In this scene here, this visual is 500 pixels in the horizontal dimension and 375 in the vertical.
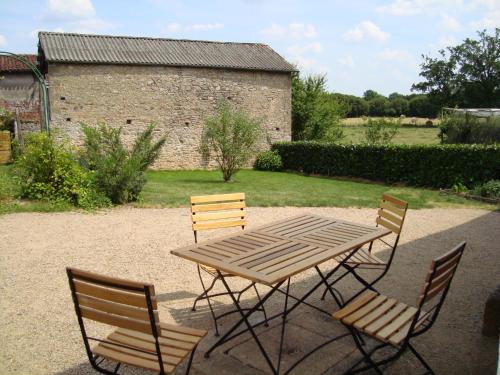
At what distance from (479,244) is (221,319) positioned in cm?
481

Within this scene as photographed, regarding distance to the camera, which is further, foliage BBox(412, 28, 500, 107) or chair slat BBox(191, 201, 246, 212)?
foliage BBox(412, 28, 500, 107)

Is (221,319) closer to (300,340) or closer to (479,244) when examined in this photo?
(300,340)

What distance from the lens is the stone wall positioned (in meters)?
16.7

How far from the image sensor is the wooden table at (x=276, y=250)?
3137 millimetres

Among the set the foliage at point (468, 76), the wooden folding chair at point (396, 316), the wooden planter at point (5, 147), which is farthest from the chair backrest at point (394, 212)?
the foliage at point (468, 76)

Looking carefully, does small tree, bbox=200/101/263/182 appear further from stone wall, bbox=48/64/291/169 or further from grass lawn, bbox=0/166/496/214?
stone wall, bbox=48/64/291/169

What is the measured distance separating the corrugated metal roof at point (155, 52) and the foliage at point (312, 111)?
2432 mm

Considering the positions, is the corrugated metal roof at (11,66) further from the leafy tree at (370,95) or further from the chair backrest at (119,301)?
the leafy tree at (370,95)

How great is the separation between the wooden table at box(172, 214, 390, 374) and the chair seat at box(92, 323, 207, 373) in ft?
1.70

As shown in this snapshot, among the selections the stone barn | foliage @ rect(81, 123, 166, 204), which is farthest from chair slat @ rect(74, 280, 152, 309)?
the stone barn

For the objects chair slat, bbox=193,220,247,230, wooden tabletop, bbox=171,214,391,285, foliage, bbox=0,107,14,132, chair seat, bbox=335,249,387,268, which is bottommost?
chair seat, bbox=335,249,387,268

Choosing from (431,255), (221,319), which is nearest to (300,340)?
(221,319)

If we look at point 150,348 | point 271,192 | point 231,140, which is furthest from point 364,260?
point 231,140

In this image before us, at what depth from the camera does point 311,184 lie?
1421 cm
